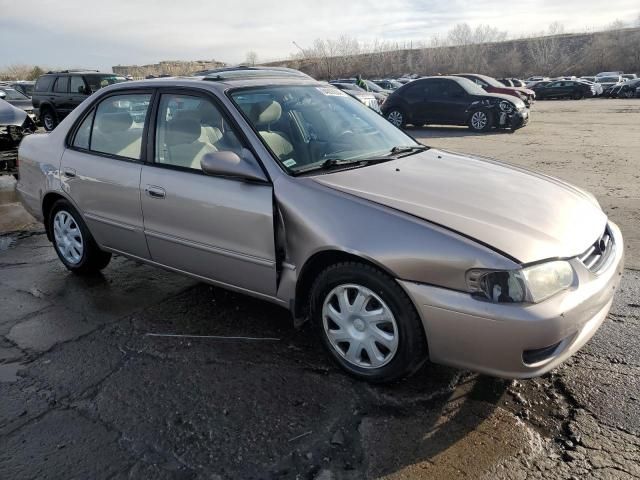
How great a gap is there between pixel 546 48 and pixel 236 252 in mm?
74644

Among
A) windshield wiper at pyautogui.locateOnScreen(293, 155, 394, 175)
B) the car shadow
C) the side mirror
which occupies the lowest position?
the car shadow

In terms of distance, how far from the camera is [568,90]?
3344 centimetres

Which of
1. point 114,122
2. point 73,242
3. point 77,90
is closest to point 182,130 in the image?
point 114,122

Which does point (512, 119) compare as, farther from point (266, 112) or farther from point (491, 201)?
point (491, 201)

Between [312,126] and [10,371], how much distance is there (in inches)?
97.2

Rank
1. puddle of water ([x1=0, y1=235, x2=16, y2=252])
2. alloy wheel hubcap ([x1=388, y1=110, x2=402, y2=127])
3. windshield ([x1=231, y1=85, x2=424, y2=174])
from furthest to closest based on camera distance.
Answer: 1. alloy wheel hubcap ([x1=388, y1=110, x2=402, y2=127])
2. puddle of water ([x1=0, y1=235, x2=16, y2=252])
3. windshield ([x1=231, y1=85, x2=424, y2=174])

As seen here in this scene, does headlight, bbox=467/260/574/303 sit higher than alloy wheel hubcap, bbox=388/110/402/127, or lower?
higher

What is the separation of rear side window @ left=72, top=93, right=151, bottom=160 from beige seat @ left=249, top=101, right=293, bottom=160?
Result: 910 millimetres

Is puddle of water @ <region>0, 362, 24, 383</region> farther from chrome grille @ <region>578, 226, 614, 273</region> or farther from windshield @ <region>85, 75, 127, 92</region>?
windshield @ <region>85, 75, 127, 92</region>

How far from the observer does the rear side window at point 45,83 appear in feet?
54.5

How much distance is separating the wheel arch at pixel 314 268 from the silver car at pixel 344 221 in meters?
0.01

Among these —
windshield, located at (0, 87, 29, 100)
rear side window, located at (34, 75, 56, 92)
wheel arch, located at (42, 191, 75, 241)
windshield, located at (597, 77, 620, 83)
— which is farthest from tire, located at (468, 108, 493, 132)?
windshield, located at (597, 77, 620, 83)

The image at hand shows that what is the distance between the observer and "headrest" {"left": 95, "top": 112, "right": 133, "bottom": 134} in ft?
13.0

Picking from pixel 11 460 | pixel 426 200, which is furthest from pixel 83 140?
pixel 426 200
